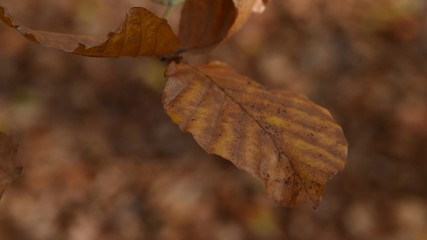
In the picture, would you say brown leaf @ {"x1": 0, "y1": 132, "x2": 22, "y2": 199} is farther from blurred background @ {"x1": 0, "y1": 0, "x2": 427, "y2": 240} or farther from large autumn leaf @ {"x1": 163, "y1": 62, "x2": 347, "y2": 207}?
blurred background @ {"x1": 0, "y1": 0, "x2": 427, "y2": 240}

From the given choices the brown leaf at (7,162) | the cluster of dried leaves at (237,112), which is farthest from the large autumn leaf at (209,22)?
the brown leaf at (7,162)

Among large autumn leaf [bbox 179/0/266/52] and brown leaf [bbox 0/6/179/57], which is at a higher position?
brown leaf [bbox 0/6/179/57]

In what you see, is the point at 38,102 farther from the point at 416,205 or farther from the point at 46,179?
the point at 416,205

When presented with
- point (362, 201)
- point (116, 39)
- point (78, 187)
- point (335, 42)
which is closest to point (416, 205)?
point (362, 201)

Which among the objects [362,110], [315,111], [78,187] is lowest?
[78,187]

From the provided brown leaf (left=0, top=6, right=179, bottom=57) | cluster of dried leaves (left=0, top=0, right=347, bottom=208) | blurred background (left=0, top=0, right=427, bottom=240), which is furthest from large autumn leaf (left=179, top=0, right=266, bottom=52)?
blurred background (left=0, top=0, right=427, bottom=240)

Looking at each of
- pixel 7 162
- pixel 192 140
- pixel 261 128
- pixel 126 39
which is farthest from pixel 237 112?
pixel 192 140
